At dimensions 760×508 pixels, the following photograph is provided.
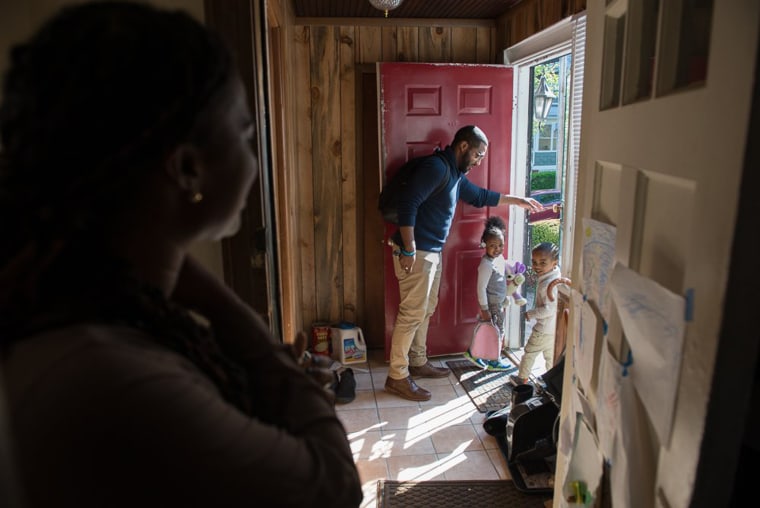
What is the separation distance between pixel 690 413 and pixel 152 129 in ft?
2.23

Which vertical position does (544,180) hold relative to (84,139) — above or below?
below

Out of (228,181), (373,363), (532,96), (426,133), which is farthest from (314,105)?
(228,181)

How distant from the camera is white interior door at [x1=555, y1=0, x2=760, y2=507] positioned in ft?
2.02

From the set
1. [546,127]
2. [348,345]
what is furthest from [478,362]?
[546,127]

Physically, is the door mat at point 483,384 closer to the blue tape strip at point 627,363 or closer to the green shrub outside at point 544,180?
the blue tape strip at point 627,363

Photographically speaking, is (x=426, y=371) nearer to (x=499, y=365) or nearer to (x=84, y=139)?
(x=499, y=365)

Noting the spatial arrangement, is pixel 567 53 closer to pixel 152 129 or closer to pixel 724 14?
pixel 724 14

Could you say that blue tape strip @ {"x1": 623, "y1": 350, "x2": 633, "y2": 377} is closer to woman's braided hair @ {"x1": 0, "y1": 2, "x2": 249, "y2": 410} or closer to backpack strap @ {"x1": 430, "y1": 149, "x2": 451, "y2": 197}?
woman's braided hair @ {"x1": 0, "y1": 2, "x2": 249, "y2": 410}

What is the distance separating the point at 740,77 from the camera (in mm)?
583

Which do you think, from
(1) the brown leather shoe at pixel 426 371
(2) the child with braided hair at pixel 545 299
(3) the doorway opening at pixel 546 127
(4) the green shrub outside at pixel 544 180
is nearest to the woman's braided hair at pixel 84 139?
(3) the doorway opening at pixel 546 127

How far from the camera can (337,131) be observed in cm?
359

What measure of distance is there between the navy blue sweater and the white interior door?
1890mm

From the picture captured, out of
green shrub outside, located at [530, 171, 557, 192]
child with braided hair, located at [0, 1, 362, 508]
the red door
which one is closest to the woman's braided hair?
child with braided hair, located at [0, 1, 362, 508]

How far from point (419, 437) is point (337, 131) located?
6.28 ft
